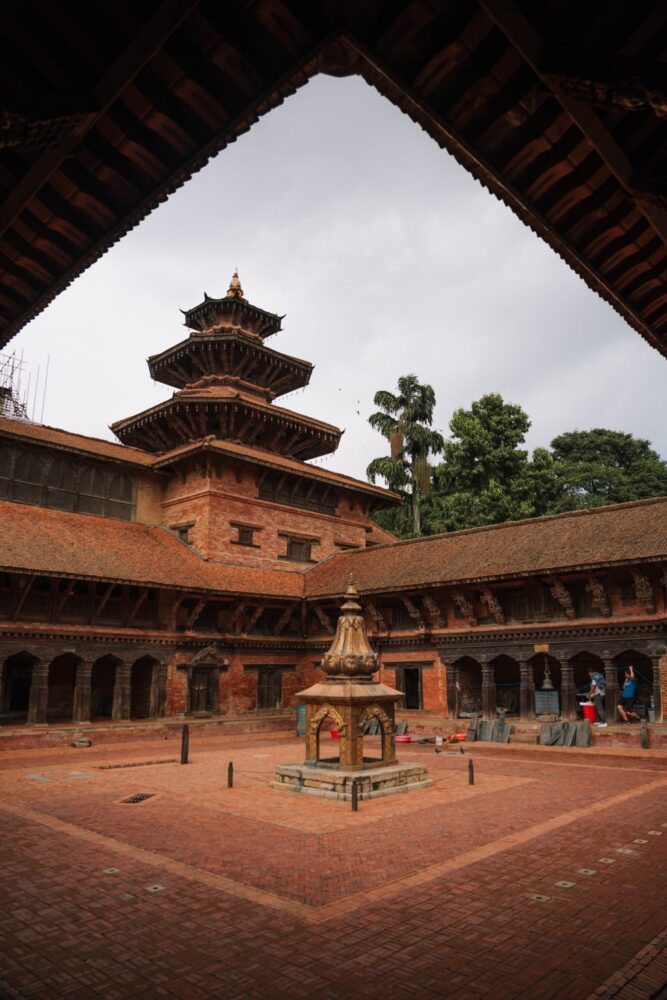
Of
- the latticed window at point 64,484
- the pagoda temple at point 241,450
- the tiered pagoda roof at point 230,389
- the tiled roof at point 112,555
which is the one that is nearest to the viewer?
the tiled roof at point 112,555

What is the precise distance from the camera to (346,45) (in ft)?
13.2

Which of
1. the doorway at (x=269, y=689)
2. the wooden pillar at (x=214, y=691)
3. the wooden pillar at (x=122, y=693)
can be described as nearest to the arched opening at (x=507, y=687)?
the doorway at (x=269, y=689)

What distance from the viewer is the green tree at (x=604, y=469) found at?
50188 millimetres

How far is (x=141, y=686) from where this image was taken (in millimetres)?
26531

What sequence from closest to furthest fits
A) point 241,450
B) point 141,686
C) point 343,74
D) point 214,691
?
point 343,74
point 141,686
point 214,691
point 241,450

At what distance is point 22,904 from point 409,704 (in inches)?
831

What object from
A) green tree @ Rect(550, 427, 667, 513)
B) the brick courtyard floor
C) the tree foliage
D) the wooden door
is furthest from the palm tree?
the brick courtyard floor

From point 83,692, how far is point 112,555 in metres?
4.75

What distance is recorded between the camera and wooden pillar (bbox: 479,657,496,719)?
24406 millimetres

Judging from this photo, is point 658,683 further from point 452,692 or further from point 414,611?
point 414,611

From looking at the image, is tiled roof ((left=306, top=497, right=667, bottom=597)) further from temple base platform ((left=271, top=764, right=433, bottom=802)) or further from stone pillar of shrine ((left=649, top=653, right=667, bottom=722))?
temple base platform ((left=271, top=764, right=433, bottom=802))

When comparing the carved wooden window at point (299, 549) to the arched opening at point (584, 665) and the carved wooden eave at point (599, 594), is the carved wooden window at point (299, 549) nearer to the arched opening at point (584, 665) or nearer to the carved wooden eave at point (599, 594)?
the arched opening at point (584, 665)

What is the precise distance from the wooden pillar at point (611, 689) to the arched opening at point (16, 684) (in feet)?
63.6

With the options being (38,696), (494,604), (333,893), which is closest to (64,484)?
(38,696)
